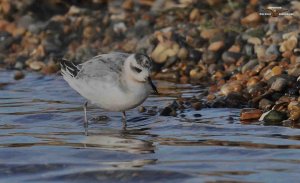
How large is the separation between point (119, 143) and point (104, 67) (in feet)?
4.48

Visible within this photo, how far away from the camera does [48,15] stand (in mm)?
18484

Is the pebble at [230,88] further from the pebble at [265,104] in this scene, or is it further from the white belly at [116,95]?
the white belly at [116,95]

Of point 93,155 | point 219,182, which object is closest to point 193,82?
point 93,155

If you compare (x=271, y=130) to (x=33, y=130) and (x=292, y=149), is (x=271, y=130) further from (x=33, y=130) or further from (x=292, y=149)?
(x=33, y=130)

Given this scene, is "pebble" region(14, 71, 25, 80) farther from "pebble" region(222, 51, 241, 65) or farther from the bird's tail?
the bird's tail

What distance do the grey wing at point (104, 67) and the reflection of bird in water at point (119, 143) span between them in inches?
31.5

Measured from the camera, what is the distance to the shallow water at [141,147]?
25.7 feet

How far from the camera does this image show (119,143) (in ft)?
31.0

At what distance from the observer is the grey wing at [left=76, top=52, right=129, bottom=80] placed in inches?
409

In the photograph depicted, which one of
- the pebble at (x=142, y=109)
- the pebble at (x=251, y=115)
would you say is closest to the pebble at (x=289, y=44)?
the pebble at (x=142, y=109)

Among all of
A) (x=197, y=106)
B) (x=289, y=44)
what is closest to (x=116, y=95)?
(x=197, y=106)

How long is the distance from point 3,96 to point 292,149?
5891 millimetres

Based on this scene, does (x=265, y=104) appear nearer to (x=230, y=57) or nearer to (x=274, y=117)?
(x=274, y=117)

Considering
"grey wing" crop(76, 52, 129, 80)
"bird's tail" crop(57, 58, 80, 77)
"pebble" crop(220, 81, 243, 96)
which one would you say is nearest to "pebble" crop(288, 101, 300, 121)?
"pebble" crop(220, 81, 243, 96)
